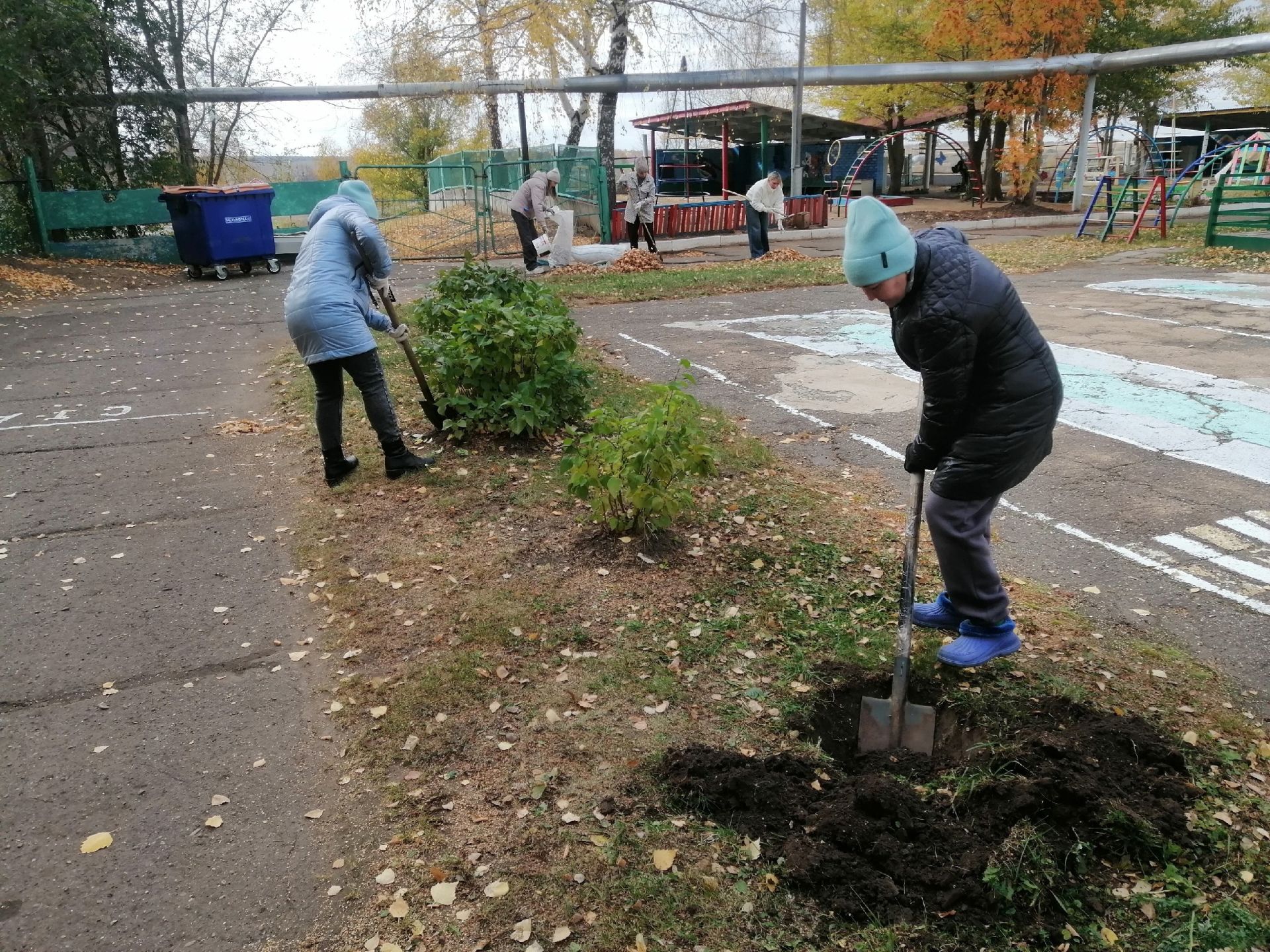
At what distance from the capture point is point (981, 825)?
281 cm

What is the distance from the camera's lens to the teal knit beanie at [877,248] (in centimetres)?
301

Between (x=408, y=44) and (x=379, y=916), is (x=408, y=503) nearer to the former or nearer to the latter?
(x=379, y=916)

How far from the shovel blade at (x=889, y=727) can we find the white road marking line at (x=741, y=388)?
3.76 metres

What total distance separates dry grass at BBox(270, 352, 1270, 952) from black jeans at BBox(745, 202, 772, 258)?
1195cm

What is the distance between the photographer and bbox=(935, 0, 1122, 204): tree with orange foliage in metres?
23.6

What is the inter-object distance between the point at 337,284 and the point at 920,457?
3789 mm

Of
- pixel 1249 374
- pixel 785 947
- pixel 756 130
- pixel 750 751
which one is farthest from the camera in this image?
pixel 756 130

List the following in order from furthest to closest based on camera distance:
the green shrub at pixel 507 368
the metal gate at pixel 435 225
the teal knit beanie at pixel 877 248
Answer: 1. the metal gate at pixel 435 225
2. the green shrub at pixel 507 368
3. the teal knit beanie at pixel 877 248

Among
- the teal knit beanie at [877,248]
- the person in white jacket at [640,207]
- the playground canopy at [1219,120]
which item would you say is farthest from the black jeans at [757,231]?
the playground canopy at [1219,120]

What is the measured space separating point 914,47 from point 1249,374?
25.4 metres

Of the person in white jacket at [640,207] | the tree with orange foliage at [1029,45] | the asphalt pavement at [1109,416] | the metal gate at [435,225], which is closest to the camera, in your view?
the asphalt pavement at [1109,416]

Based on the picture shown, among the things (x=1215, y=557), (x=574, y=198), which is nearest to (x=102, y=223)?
(x=574, y=198)

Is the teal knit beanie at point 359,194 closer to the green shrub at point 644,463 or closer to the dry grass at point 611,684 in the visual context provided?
the dry grass at point 611,684

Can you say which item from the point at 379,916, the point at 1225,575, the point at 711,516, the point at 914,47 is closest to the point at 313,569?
the point at 711,516
